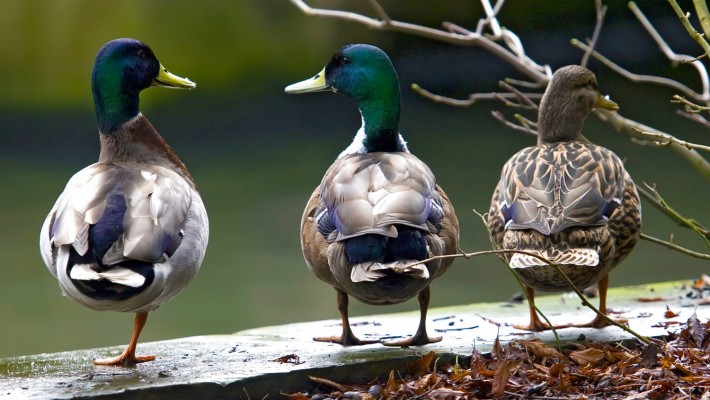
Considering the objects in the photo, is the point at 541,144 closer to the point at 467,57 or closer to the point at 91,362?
the point at 91,362

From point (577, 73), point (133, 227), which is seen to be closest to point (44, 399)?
point (133, 227)

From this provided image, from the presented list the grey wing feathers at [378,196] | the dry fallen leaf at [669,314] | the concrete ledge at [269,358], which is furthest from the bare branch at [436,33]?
the dry fallen leaf at [669,314]

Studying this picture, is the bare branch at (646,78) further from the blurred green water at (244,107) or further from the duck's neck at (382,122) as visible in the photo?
the blurred green water at (244,107)

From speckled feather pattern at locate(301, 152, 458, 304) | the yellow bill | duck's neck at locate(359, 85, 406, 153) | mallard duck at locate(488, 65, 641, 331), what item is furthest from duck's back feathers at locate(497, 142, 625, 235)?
the yellow bill

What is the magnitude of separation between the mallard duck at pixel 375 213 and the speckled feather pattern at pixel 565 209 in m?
0.32

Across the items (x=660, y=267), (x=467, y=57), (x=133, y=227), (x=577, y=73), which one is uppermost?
(x=467, y=57)

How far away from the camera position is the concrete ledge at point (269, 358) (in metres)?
3.73

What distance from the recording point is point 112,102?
15.6ft

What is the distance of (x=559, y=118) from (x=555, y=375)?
1.96m

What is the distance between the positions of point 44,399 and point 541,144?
→ 286 cm

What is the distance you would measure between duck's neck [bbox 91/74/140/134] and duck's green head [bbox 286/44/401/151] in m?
0.77

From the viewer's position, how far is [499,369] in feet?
11.9

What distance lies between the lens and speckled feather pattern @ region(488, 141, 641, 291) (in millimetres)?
4328

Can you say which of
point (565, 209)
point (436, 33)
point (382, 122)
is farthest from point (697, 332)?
point (436, 33)
